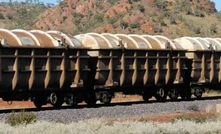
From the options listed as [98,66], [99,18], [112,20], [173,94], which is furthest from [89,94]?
[99,18]

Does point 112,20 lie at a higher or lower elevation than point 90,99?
lower

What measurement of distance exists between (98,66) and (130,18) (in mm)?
79877

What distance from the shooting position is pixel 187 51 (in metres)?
31.8

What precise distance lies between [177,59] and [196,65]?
207cm

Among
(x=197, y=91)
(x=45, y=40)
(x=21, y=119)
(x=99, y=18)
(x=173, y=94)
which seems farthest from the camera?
(x=99, y=18)

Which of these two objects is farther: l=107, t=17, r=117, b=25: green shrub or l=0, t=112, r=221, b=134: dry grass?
l=107, t=17, r=117, b=25: green shrub

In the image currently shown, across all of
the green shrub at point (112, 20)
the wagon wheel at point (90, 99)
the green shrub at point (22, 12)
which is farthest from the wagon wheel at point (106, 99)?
the green shrub at point (22, 12)

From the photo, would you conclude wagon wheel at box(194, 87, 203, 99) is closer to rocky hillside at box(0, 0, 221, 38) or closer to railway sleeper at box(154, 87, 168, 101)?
railway sleeper at box(154, 87, 168, 101)

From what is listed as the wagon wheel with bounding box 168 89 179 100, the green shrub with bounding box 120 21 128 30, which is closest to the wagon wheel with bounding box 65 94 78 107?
the wagon wheel with bounding box 168 89 179 100

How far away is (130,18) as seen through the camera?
105250 mm

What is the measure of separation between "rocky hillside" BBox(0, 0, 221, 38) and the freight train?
6728cm

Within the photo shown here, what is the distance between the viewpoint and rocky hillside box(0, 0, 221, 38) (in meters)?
102

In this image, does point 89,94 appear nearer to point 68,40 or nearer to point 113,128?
point 68,40

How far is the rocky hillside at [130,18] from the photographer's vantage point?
102500mm
